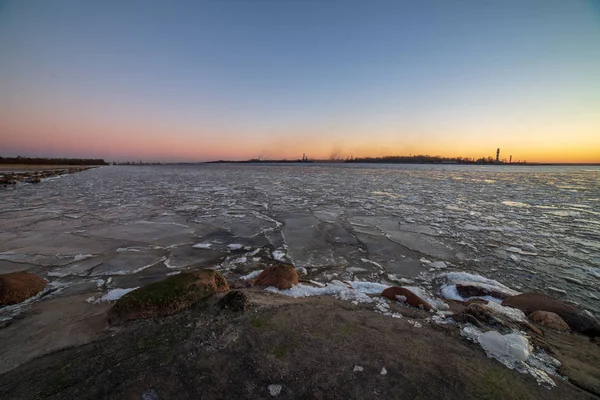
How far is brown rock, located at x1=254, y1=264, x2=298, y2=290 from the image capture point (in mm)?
3468

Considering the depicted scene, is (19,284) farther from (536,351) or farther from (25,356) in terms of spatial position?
(536,351)

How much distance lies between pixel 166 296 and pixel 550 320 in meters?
4.22

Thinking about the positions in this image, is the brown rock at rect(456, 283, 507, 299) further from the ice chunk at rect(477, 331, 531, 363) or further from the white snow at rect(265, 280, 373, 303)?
the white snow at rect(265, 280, 373, 303)

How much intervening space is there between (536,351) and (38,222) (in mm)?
10580

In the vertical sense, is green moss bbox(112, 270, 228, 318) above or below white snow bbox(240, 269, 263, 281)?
above

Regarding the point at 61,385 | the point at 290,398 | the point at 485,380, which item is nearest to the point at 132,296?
the point at 61,385

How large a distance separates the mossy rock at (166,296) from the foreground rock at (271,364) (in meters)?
0.19

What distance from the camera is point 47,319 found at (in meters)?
2.71

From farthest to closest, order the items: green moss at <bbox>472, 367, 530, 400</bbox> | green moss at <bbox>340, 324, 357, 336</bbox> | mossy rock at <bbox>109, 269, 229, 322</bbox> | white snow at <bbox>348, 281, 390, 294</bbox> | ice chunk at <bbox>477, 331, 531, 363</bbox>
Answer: white snow at <bbox>348, 281, 390, 294</bbox> < mossy rock at <bbox>109, 269, 229, 322</bbox> < green moss at <bbox>340, 324, 357, 336</bbox> < ice chunk at <bbox>477, 331, 531, 363</bbox> < green moss at <bbox>472, 367, 530, 400</bbox>

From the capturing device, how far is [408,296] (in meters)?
3.12

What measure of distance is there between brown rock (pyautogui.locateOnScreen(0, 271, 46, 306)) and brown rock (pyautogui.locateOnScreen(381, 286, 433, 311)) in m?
4.46

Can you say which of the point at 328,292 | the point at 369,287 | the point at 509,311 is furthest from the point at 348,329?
the point at 509,311

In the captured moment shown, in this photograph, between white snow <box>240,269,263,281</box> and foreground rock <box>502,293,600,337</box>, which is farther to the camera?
white snow <box>240,269,263,281</box>

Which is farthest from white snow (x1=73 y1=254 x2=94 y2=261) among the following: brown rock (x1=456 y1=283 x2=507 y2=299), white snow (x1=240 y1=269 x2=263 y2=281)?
brown rock (x1=456 y1=283 x2=507 y2=299)
